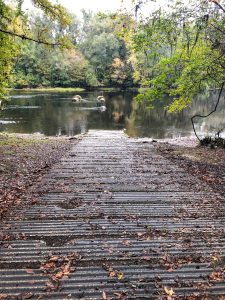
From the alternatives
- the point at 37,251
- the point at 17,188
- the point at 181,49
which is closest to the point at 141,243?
the point at 37,251

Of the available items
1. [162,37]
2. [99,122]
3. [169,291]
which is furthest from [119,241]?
[99,122]

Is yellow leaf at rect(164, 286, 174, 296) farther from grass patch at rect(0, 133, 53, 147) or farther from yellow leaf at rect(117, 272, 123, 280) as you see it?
grass patch at rect(0, 133, 53, 147)

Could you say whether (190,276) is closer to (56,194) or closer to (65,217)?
(65,217)

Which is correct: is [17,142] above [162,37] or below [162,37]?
below

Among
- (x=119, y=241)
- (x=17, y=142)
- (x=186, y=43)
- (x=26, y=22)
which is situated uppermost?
(x=26, y=22)

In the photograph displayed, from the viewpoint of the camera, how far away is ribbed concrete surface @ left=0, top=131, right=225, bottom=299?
314 centimetres

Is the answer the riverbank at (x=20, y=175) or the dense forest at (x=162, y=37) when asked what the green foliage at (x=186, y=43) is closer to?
the dense forest at (x=162, y=37)

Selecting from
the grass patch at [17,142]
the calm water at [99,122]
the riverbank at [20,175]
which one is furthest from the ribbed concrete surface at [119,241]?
the calm water at [99,122]

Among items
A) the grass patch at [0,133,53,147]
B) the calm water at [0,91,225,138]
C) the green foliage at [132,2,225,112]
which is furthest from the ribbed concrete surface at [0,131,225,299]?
the calm water at [0,91,225,138]

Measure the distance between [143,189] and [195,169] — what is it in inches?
103

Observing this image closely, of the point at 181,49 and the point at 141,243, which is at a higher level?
the point at 181,49

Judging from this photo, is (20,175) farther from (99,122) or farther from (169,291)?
(99,122)

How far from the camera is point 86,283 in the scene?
10.5ft

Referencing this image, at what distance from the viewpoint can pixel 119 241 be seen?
4062mm
